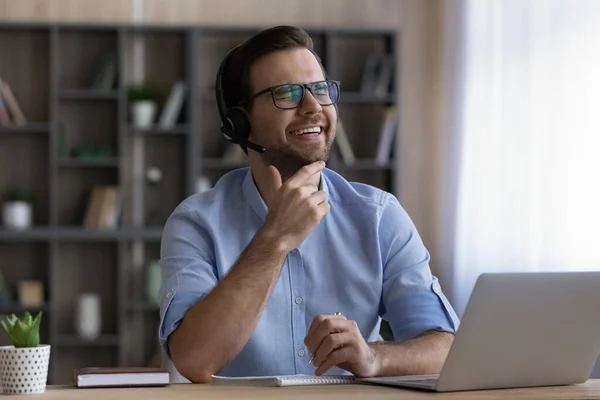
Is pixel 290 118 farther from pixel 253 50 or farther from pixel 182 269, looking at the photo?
pixel 182 269

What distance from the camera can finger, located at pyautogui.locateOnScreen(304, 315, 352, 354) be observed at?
1.73 m

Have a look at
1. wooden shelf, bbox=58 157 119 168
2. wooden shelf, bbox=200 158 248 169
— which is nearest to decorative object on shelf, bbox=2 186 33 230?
wooden shelf, bbox=58 157 119 168

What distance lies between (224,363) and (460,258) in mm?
3675

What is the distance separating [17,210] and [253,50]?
3.53m

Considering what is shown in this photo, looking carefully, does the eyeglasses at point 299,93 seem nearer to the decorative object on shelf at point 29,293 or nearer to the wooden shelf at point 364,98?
the wooden shelf at point 364,98

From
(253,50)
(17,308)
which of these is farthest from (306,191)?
(17,308)

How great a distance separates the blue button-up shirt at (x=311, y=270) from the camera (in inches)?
79.5

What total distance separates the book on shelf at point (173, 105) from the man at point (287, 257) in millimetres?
3287

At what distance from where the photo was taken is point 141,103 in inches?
219

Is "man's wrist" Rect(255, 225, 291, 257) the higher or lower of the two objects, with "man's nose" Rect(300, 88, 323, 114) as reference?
lower

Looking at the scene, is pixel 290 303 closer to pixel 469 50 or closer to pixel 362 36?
pixel 469 50

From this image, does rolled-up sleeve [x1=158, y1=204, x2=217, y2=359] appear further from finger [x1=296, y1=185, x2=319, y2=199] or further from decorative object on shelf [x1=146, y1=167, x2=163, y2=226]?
decorative object on shelf [x1=146, y1=167, x2=163, y2=226]

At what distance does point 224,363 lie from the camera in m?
1.87

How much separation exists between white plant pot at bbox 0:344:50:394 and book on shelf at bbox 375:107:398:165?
4.29m
